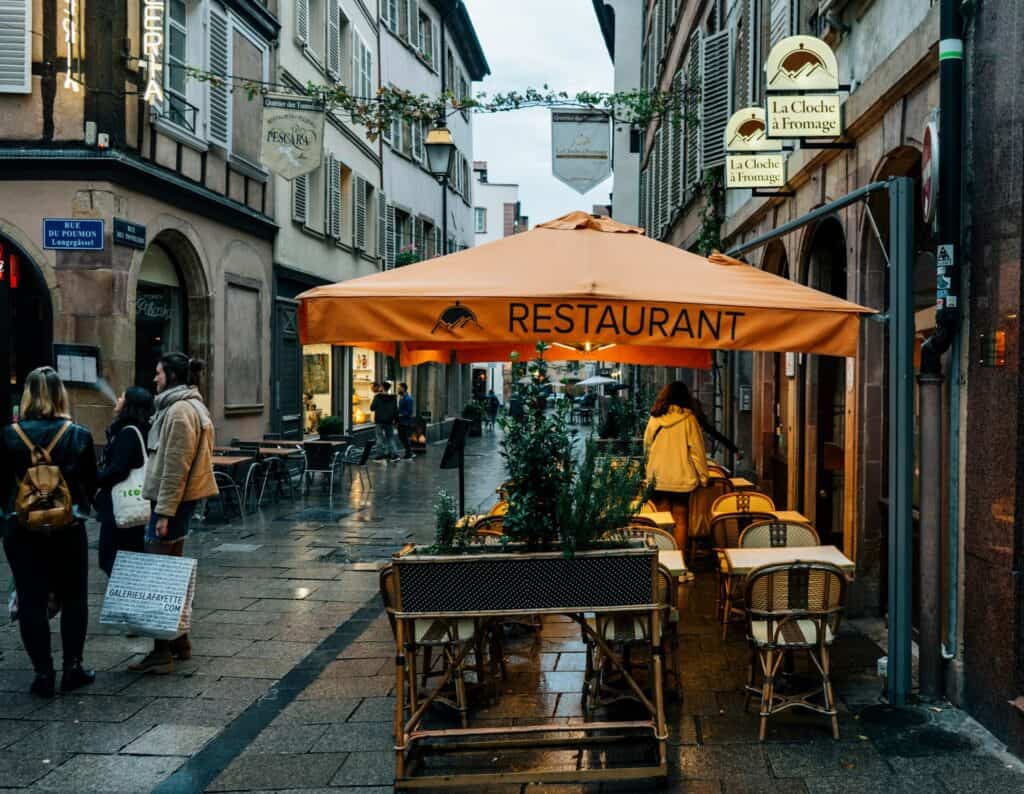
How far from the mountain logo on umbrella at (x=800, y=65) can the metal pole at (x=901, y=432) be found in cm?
253

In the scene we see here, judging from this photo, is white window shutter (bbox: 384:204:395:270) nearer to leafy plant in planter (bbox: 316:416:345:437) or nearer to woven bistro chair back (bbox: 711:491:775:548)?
leafy plant in planter (bbox: 316:416:345:437)

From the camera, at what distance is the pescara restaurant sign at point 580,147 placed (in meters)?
13.4

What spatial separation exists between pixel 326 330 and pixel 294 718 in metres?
2.13

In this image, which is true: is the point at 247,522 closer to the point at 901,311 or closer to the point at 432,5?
the point at 901,311

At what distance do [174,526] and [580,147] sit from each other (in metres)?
8.84

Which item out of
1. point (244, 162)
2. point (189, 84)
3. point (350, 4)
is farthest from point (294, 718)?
point (350, 4)

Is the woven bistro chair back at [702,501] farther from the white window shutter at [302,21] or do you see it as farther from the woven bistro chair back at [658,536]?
the white window shutter at [302,21]

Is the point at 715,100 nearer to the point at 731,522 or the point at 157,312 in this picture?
the point at 731,522

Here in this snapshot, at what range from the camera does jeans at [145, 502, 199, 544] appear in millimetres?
6373

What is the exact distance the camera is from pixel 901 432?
5453mm

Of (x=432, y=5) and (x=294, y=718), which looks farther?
(x=432, y=5)

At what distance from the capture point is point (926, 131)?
5.53m

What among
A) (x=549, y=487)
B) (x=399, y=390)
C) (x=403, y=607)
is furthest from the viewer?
(x=399, y=390)

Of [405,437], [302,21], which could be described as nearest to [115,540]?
[302,21]
